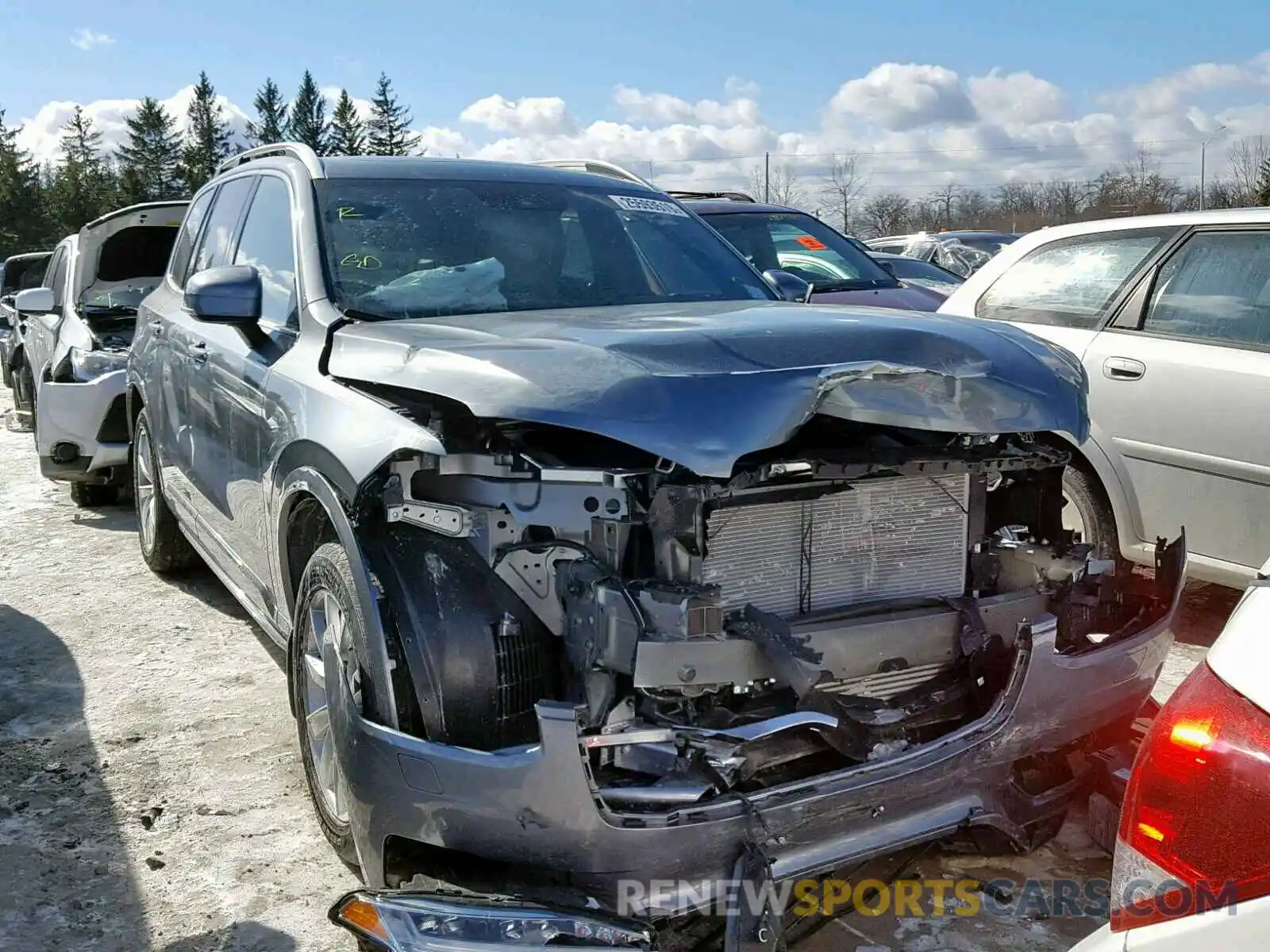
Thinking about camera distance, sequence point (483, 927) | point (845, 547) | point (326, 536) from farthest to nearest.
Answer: point (326, 536), point (845, 547), point (483, 927)

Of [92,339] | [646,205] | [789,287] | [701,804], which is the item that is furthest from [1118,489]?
[92,339]

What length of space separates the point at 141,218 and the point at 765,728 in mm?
7403

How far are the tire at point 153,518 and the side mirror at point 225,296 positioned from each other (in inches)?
82.7

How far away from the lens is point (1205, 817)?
4.51 feet

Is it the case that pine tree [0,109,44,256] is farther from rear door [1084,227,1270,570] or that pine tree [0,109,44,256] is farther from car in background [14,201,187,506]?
rear door [1084,227,1270,570]

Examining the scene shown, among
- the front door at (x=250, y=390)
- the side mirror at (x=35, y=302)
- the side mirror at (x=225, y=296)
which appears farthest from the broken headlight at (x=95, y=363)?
the side mirror at (x=225, y=296)

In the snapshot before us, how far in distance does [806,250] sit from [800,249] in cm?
4

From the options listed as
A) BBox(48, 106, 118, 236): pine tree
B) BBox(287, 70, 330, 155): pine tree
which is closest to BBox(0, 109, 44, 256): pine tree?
BBox(48, 106, 118, 236): pine tree

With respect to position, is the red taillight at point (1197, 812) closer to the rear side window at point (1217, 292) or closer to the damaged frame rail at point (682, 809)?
the damaged frame rail at point (682, 809)

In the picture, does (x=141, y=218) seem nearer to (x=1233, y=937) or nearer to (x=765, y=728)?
(x=765, y=728)

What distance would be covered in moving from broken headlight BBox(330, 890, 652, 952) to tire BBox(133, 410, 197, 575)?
12.0 ft

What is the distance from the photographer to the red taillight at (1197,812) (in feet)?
4.34

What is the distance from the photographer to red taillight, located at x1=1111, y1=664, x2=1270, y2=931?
4.34 feet

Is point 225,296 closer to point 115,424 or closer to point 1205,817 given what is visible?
point 1205,817
